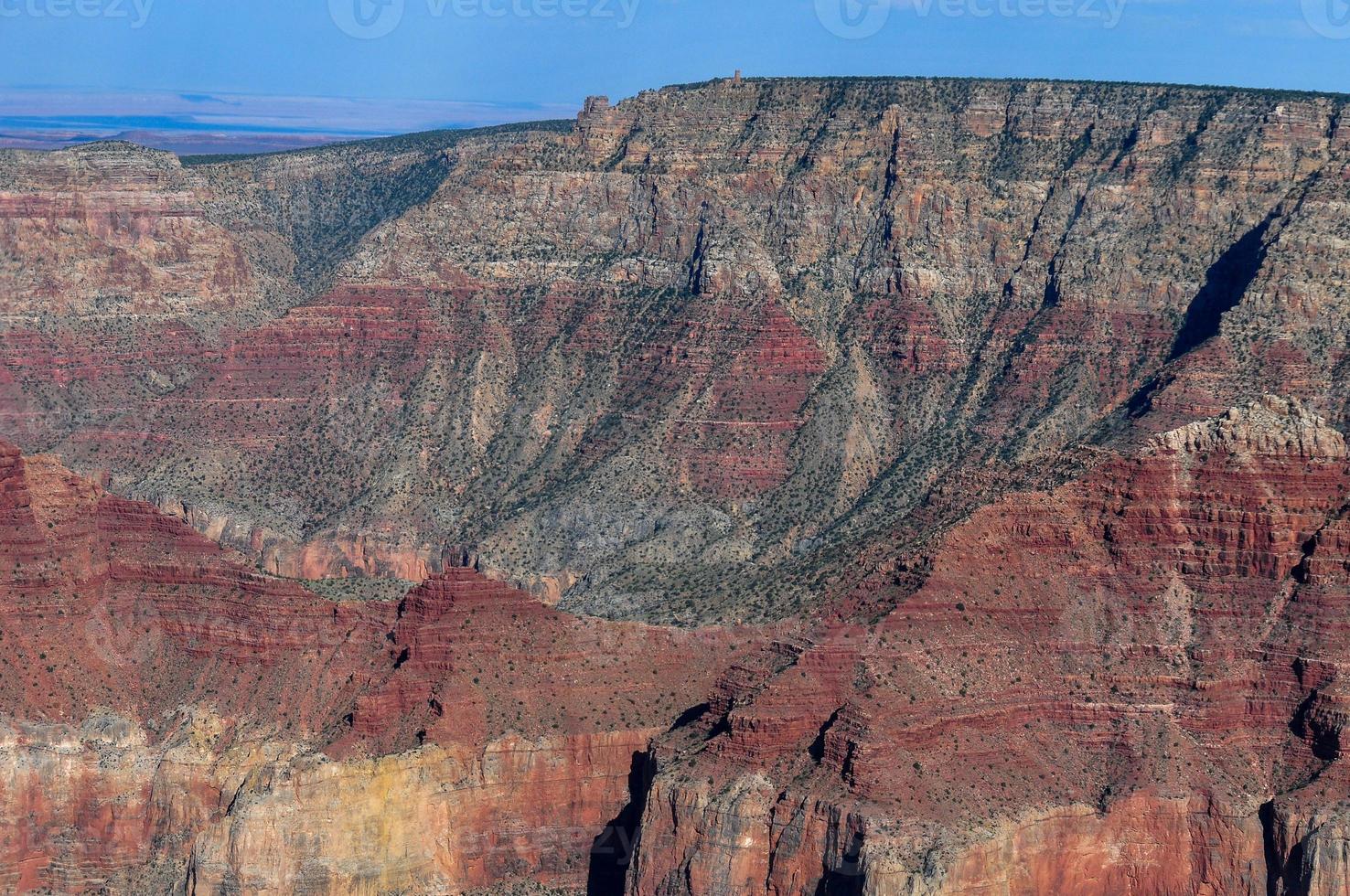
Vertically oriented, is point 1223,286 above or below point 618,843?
above

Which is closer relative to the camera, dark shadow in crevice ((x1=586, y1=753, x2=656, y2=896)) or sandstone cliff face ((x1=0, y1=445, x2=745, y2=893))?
sandstone cliff face ((x1=0, y1=445, x2=745, y2=893))

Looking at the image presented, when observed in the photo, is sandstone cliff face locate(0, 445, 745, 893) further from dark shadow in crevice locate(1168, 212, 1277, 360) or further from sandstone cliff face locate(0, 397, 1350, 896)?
dark shadow in crevice locate(1168, 212, 1277, 360)

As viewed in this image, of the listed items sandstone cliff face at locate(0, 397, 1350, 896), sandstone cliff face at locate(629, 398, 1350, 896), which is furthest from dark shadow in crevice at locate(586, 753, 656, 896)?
sandstone cliff face at locate(629, 398, 1350, 896)

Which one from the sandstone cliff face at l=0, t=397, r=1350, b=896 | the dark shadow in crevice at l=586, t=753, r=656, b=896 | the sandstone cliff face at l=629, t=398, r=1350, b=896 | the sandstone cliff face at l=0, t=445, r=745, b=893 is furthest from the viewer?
the dark shadow in crevice at l=586, t=753, r=656, b=896

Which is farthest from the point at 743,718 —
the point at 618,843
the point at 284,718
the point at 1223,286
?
the point at 1223,286

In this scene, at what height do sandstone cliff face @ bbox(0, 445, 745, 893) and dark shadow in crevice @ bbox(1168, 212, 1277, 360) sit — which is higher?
dark shadow in crevice @ bbox(1168, 212, 1277, 360)

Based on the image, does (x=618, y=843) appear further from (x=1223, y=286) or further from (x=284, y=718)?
(x=1223, y=286)

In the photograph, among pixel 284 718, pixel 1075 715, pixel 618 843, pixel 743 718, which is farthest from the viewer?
pixel 284 718

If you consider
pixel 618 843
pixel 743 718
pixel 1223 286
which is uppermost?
pixel 1223 286

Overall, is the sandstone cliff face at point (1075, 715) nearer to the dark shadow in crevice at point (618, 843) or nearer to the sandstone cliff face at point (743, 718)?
the sandstone cliff face at point (743, 718)

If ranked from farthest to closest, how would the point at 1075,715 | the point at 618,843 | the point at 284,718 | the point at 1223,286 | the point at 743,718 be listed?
the point at 1223,286 → the point at 284,718 → the point at 618,843 → the point at 1075,715 → the point at 743,718

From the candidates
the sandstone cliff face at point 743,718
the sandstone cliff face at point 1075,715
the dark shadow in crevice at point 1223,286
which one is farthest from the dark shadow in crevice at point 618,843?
the dark shadow in crevice at point 1223,286

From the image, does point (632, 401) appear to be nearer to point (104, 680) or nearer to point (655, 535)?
point (655, 535)
